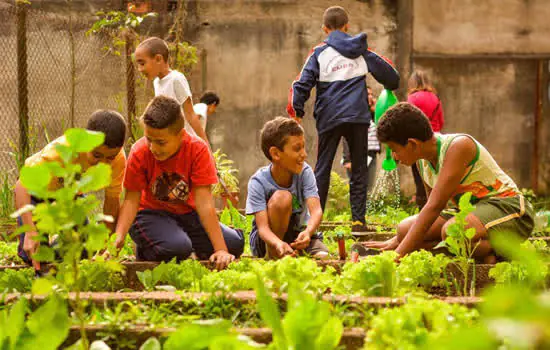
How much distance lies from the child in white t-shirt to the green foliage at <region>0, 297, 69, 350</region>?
3860 millimetres

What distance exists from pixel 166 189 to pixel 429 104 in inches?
170

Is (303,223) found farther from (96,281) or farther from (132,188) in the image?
(96,281)

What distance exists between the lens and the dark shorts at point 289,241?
4418mm

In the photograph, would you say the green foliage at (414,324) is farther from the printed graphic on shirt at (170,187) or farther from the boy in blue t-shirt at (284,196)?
the printed graphic on shirt at (170,187)

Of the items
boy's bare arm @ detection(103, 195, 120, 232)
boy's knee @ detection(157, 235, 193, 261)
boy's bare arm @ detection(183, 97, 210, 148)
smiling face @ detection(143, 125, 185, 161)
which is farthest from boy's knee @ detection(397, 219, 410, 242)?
boy's bare arm @ detection(183, 97, 210, 148)

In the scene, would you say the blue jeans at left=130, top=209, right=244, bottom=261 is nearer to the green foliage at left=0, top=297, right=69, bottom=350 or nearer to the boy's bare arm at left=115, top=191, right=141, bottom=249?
the boy's bare arm at left=115, top=191, right=141, bottom=249

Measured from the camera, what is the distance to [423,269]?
323 cm

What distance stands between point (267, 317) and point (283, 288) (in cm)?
77

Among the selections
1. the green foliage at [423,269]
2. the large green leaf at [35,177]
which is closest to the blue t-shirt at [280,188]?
the green foliage at [423,269]

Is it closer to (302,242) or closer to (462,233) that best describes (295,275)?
(462,233)

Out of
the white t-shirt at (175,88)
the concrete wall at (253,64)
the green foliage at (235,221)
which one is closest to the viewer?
the green foliage at (235,221)

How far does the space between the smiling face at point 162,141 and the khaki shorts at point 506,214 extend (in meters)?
1.56

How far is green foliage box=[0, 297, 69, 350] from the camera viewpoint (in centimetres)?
189

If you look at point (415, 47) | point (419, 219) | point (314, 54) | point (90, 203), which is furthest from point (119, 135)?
point (415, 47)
